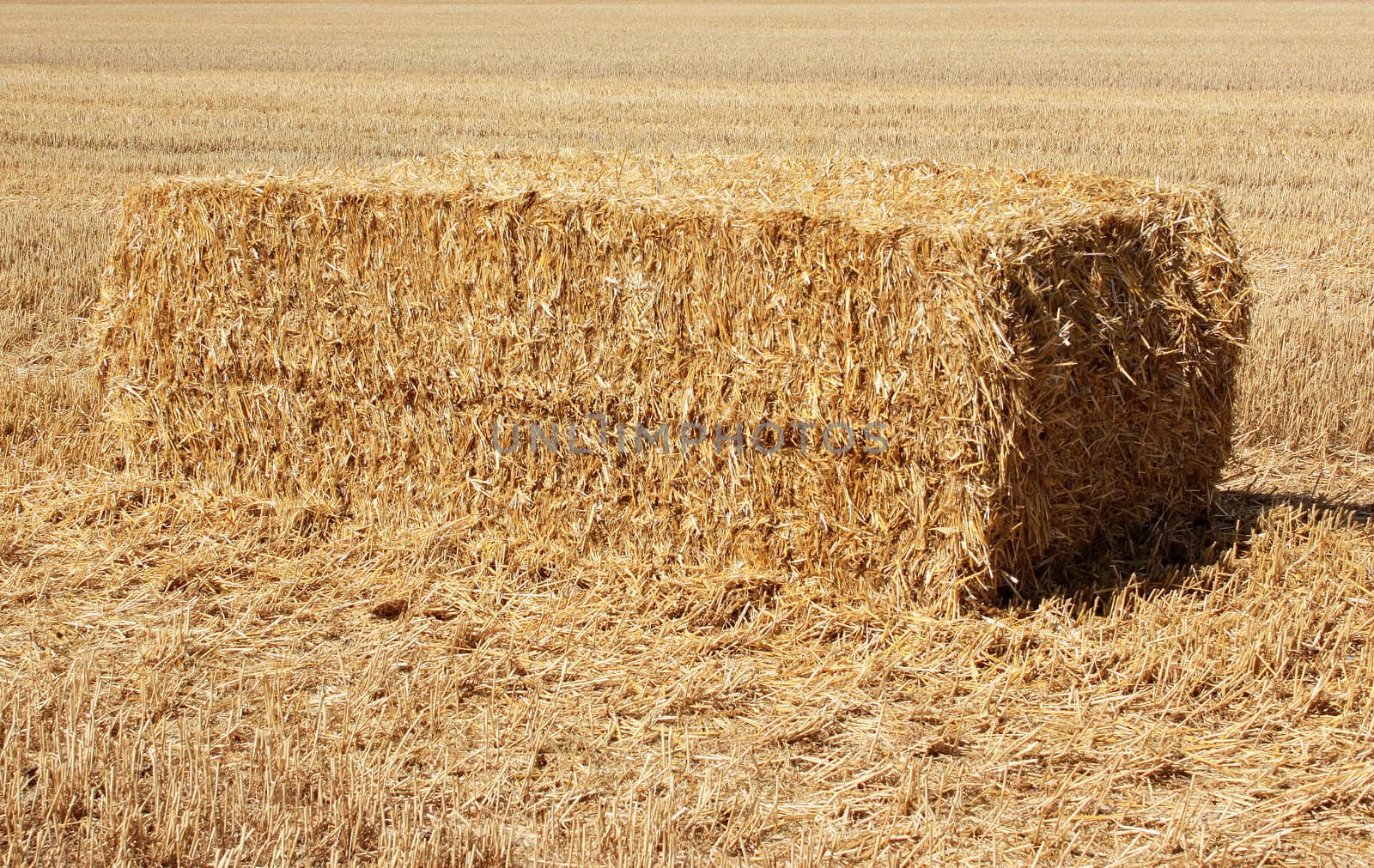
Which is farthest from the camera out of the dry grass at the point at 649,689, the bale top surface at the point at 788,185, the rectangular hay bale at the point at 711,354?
the bale top surface at the point at 788,185

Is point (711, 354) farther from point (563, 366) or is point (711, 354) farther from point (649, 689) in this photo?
point (649, 689)

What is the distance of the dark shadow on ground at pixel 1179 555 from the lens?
15.9ft

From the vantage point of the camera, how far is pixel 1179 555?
17.0 ft

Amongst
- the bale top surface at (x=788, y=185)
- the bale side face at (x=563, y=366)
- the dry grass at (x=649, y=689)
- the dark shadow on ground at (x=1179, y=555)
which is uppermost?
the bale top surface at (x=788, y=185)

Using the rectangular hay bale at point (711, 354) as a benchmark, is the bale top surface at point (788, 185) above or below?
above

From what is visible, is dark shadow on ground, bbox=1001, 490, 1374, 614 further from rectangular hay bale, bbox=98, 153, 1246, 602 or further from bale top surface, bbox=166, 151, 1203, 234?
bale top surface, bbox=166, 151, 1203, 234

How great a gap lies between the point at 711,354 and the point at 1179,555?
189 cm

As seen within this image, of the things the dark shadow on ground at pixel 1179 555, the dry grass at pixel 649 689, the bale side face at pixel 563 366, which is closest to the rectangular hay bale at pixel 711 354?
A: the bale side face at pixel 563 366

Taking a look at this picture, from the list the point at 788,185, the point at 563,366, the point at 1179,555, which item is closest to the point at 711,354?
the point at 563,366

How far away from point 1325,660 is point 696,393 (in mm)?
2198

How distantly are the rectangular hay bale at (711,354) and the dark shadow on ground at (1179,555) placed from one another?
0.37 feet

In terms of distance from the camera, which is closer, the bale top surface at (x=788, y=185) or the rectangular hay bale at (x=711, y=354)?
the rectangular hay bale at (x=711, y=354)

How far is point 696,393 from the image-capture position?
497cm

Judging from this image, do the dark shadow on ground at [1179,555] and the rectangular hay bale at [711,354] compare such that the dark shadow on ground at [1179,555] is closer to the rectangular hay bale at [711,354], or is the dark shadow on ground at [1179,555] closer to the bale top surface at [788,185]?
the rectangular hay bale at [711,354]
